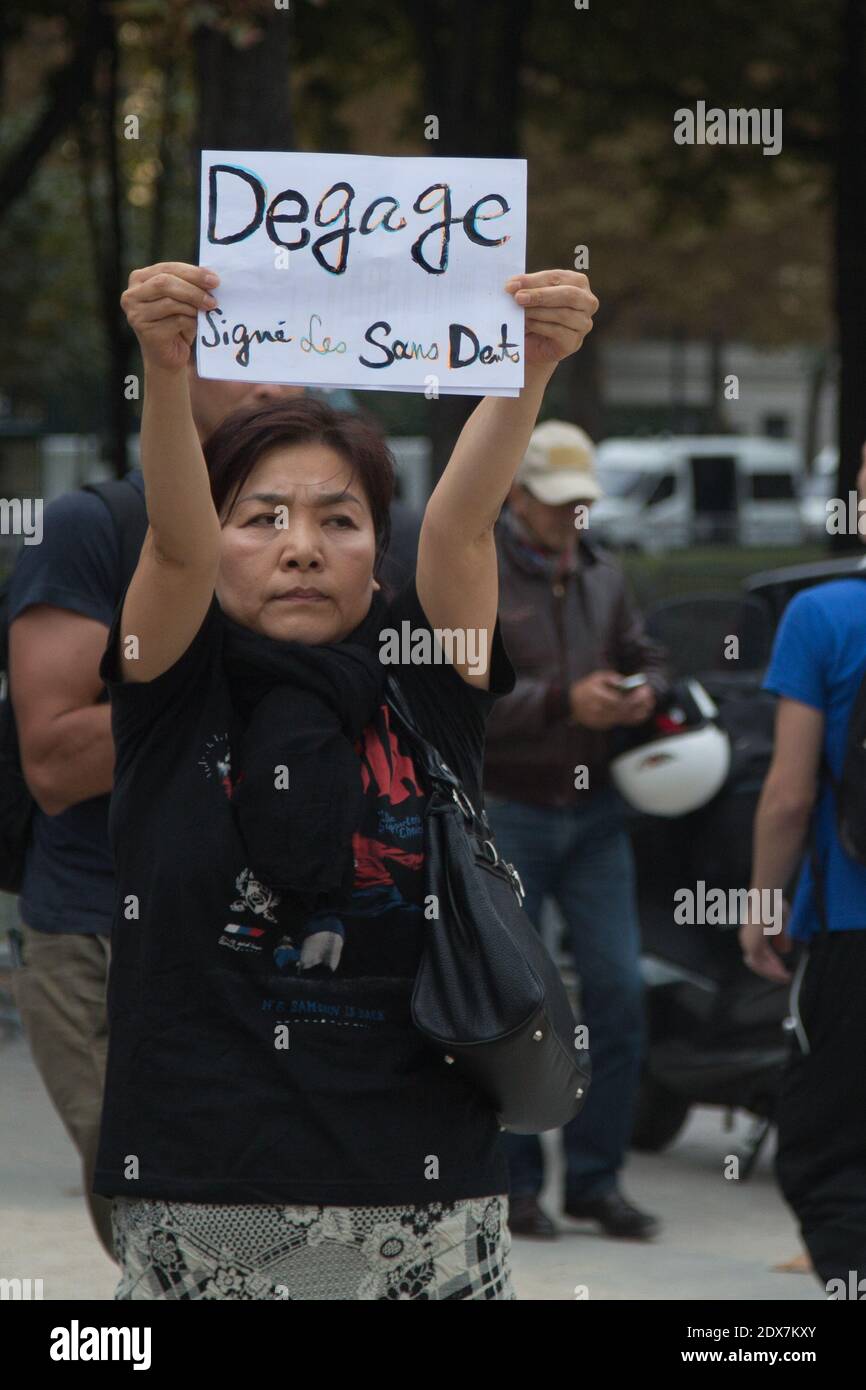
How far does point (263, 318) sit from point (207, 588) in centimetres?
32

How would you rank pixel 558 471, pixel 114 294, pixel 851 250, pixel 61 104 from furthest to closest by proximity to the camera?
pixel 61 104 < pixel 114 294 < pixel 851 250 < pixel 558 471

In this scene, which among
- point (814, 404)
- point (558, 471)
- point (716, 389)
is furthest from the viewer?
point (716, 389)

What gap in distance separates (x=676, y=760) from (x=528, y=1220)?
1298 mm

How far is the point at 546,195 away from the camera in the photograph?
2700 cm

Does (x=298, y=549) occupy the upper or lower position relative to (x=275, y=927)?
upper

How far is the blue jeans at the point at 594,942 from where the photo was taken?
18.5 ft

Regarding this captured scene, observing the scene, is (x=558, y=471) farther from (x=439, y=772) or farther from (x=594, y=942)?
(x=439, y=772)

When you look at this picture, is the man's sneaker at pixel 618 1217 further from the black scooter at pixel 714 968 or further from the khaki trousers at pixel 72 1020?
the khaki trousers at pixel 72 1020

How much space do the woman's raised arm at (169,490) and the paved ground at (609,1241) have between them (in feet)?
7.95

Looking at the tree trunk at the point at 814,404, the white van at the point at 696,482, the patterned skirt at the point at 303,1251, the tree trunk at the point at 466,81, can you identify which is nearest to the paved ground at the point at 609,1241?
the patterned skirt at the point at 303,1251

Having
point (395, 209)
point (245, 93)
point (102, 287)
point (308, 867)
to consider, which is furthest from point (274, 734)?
point (102, 287)

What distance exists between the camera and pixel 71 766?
362 cm

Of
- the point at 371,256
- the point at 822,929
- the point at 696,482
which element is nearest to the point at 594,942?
the point at 822,929

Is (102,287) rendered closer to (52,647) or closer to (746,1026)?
(746,1026)
